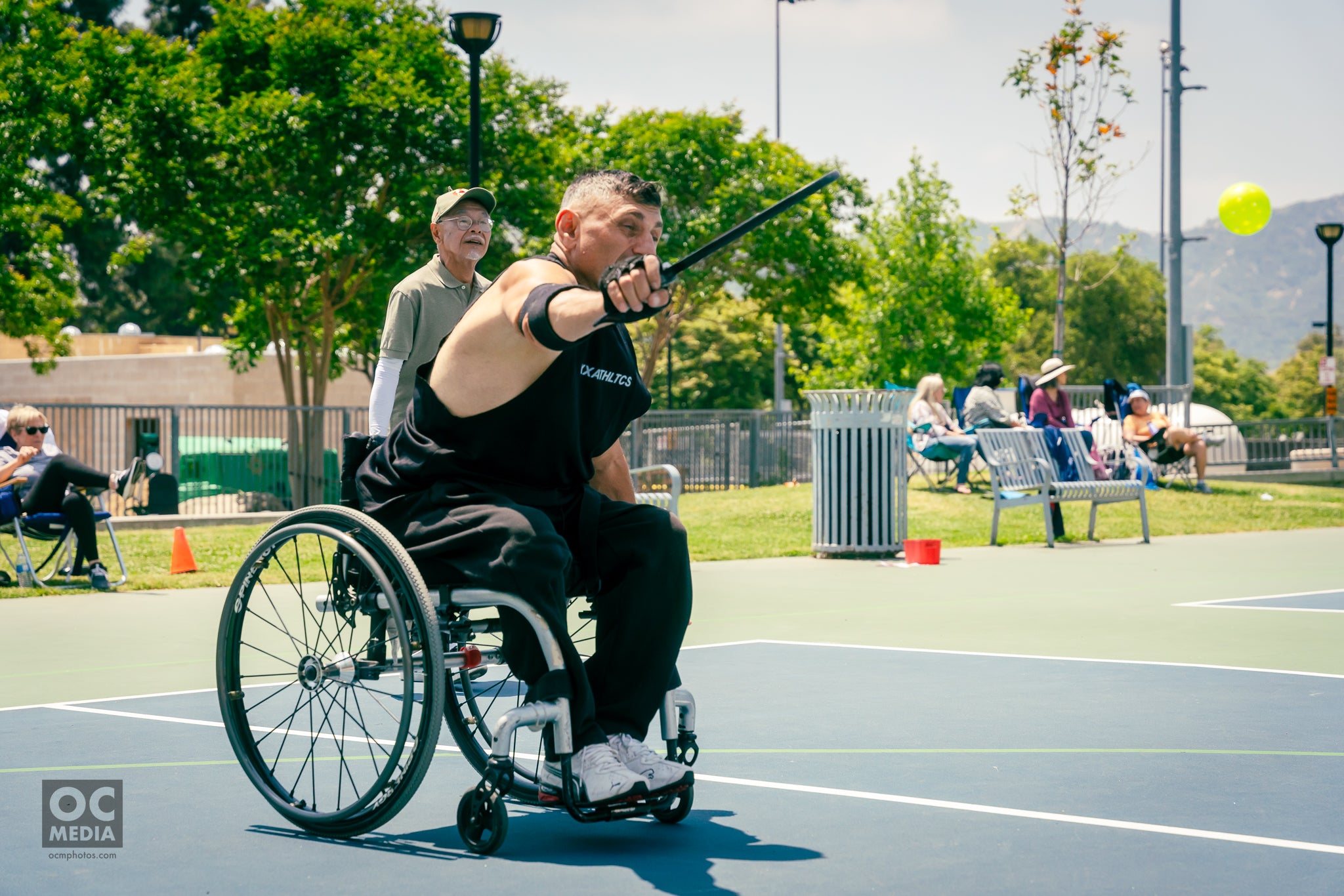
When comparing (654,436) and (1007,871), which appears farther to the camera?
(654,436)

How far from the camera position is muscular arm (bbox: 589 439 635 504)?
4.29 meters

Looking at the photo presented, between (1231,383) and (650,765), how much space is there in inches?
3879

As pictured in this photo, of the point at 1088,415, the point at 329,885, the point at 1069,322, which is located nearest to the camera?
the point at 329,885

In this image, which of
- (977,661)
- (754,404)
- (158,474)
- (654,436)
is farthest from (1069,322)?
(977,661)

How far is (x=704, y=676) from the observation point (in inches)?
265

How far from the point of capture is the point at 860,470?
12.9 meters

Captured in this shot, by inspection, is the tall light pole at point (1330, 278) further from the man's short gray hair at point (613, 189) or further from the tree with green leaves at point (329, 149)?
the man's short gray hair at point (613, 189)

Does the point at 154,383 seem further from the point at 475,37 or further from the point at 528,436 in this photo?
the point at 528,436

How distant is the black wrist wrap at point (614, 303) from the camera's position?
10.4 feet

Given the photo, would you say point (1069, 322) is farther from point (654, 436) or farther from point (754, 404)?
point (654, 436)

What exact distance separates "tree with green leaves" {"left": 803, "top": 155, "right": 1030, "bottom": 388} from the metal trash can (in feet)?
117

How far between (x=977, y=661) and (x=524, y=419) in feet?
12.7

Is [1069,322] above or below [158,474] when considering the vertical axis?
above

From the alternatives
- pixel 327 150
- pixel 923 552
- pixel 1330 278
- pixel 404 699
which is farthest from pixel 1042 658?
pixel 1330 278
